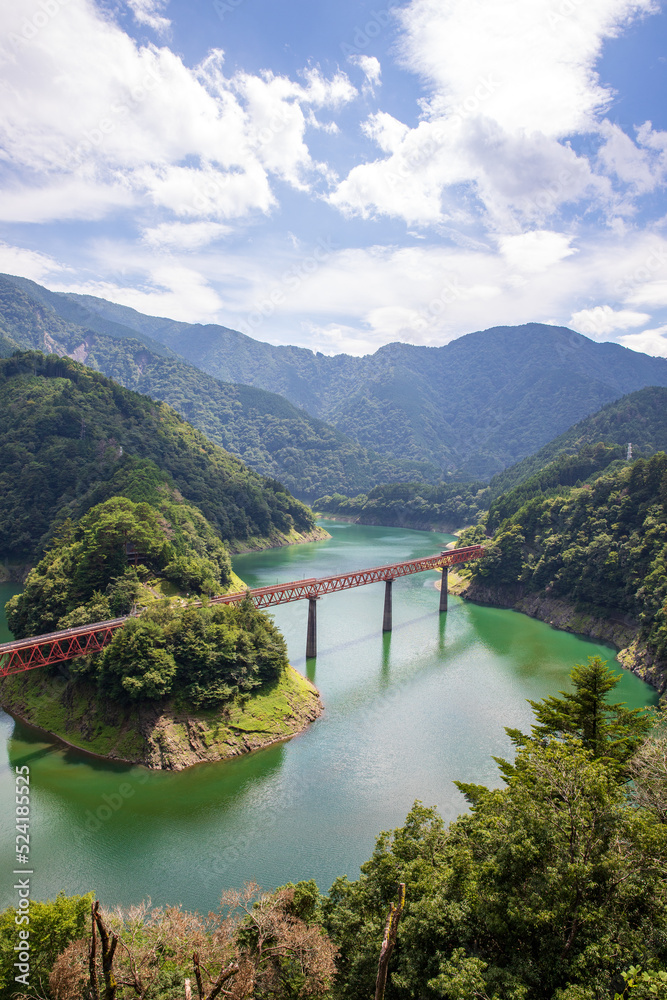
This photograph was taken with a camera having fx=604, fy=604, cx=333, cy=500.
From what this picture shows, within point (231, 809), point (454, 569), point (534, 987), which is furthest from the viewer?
point (454, 569)

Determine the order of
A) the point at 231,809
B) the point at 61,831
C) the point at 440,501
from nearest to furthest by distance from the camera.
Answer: the point at 61,831, the point at 231,809, the point at 440,501

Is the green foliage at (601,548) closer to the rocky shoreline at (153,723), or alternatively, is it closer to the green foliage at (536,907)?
the rocky shoreline at (153,723)

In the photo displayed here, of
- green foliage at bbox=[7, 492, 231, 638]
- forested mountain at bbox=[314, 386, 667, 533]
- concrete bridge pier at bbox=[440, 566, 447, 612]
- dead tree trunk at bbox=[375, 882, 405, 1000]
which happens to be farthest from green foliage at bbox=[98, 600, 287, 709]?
forested mountain at bbox=[314, 386, 667, 533]

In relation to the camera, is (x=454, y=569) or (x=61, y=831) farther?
(x=454, y=569)

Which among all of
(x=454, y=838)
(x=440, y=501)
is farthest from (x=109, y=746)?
(x=440, y=501)

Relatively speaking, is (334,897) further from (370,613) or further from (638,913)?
(370,613)

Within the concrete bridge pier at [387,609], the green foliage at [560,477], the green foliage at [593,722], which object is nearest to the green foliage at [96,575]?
the concrete bridge pier at [387,609]

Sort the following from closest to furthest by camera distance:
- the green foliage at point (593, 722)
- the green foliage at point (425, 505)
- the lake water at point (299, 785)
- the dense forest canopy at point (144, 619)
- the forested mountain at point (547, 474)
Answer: the green foliage at point (593, 722) → the lake water at point (299, 785) → the dense forest canopy at point (144, 619) → the forested mountain at point (547, 474) → the green foliage at point (425, 505)

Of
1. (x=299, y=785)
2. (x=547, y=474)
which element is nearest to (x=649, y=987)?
(x=299, y=785)
